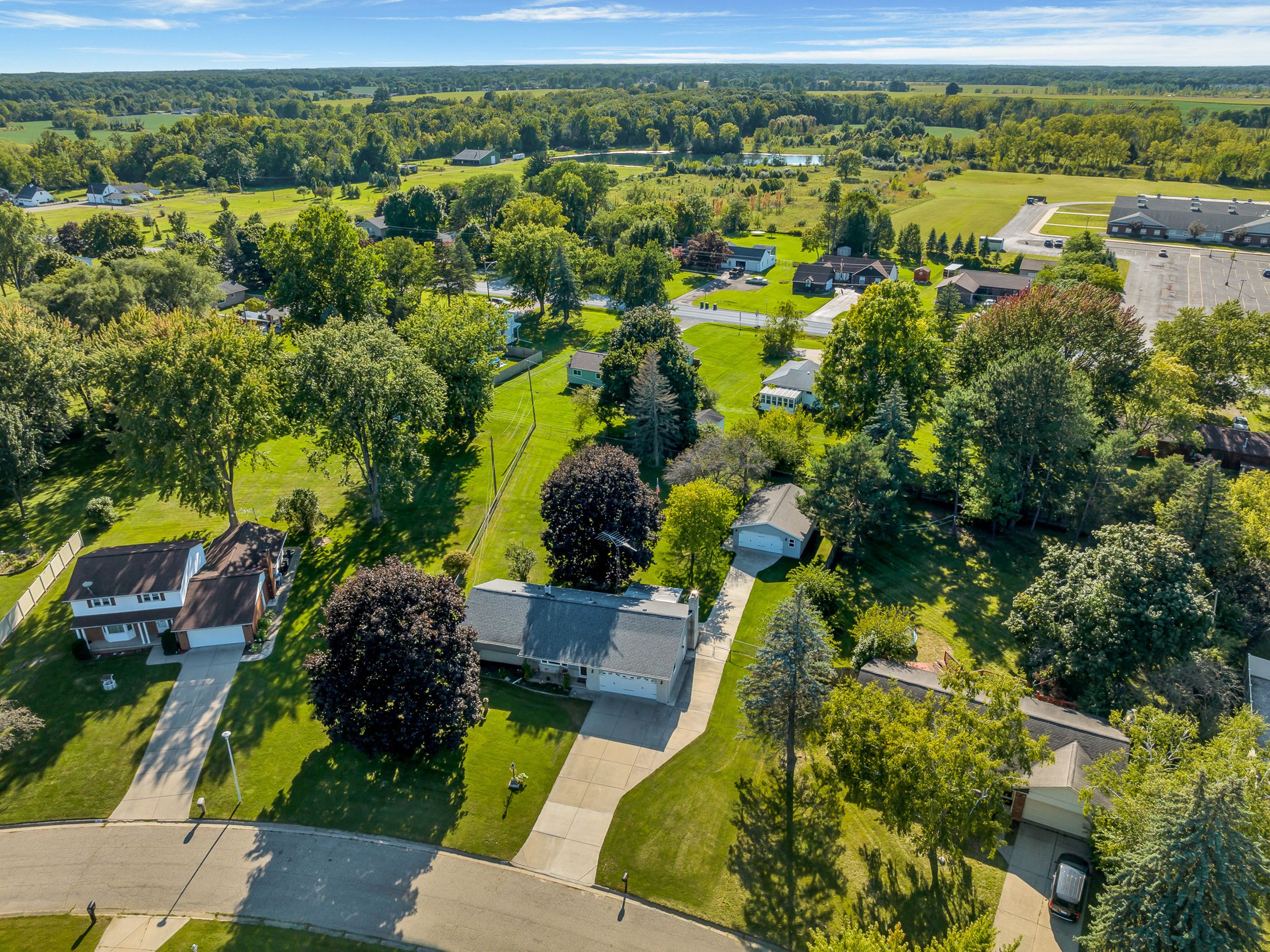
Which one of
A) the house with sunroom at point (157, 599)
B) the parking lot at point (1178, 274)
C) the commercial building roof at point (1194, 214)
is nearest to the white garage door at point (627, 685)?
the house with sunroom at point (157, 599)

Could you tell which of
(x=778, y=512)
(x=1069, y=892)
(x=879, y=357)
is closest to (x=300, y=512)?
(x=778, y=512)

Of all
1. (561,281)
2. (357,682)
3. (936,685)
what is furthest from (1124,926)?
(561,281)

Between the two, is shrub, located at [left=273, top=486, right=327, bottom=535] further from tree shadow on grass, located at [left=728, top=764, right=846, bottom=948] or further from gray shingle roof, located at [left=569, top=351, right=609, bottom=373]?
tree shadow on grass, located at [left=728, top=764, right=846, bottom=948]

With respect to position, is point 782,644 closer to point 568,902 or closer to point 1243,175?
point 568,902

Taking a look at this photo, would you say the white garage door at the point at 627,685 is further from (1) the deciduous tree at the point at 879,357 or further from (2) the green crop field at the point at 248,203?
(2) the green crop field at the point at 248,203

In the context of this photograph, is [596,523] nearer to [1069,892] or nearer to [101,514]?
[1069,892]

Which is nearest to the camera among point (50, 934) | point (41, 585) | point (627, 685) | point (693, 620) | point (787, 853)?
point (50, 934)

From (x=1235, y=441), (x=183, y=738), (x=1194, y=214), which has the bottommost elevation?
(x=183, y=738)
